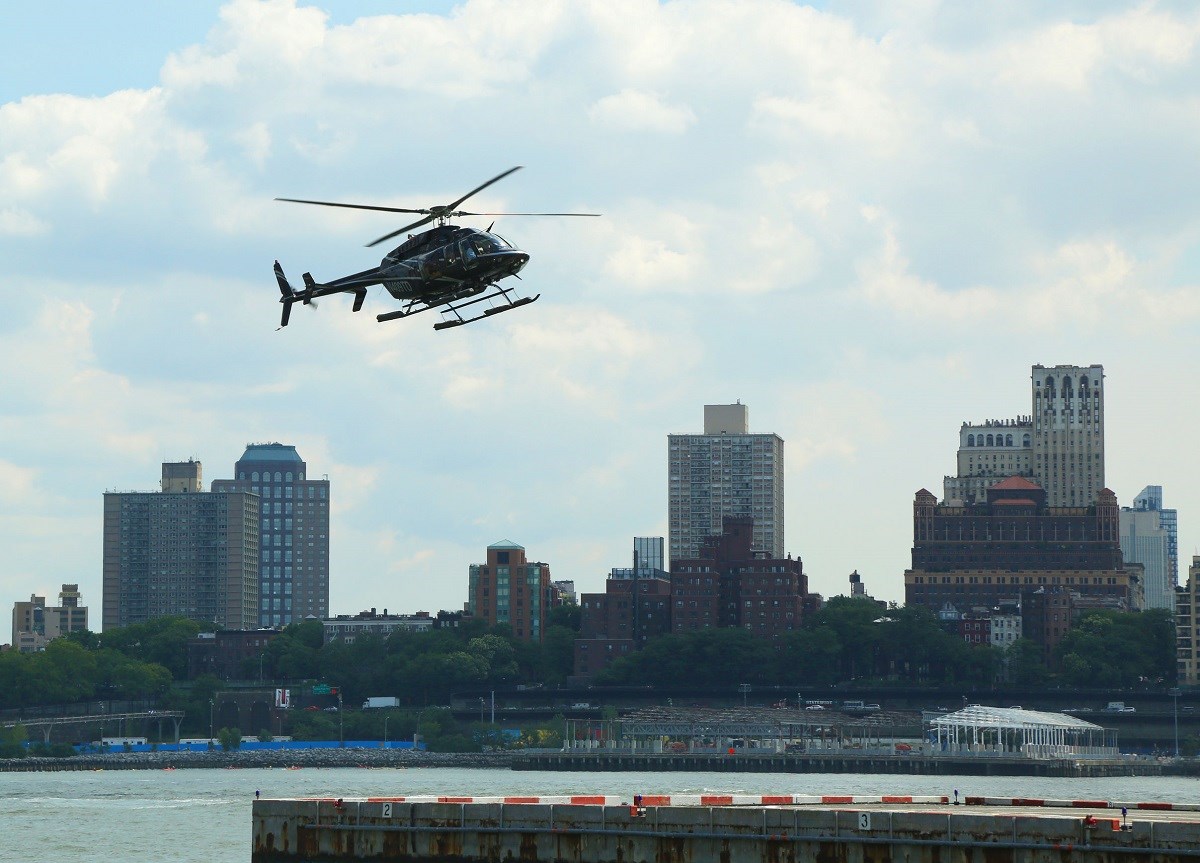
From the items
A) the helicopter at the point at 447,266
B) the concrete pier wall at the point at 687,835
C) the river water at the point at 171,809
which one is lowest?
the river water at the point at 171,809

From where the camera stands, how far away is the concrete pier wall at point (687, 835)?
53.2 metres

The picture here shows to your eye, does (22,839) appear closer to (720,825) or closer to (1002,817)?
(720,825)

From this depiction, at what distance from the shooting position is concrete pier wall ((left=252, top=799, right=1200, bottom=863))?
175 ft

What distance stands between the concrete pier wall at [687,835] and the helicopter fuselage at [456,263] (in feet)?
59.5

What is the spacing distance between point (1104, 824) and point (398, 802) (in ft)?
73.0

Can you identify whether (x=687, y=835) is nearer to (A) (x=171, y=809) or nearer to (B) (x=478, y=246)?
(B) (x=478, y=246)

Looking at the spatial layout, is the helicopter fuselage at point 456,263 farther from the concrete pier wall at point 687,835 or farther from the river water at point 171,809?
the river water at point 171,809

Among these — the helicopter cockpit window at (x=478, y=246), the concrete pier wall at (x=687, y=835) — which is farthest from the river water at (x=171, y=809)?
the helicopter cockpit window at (x=478, y=246)

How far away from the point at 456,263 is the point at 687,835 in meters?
23.5

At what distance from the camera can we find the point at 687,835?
59281mm

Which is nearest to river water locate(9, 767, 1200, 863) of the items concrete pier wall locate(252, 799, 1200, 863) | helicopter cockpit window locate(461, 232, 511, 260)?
concrete pier wall locate(252, 799, 1200, 863)

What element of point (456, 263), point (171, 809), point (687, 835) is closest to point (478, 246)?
point (456, 263)

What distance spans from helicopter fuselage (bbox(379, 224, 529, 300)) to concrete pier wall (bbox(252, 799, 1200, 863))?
1815 cm

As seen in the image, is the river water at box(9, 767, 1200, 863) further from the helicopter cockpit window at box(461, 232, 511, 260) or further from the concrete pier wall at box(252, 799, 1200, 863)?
the helicopter cockpit window at box(461, 232, 511, 260)
